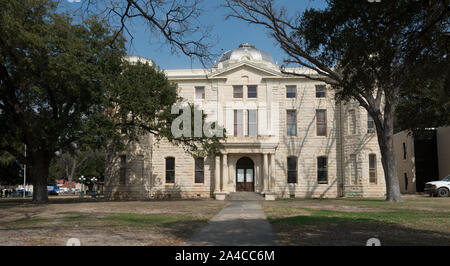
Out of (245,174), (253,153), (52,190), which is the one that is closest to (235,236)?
(253,153)

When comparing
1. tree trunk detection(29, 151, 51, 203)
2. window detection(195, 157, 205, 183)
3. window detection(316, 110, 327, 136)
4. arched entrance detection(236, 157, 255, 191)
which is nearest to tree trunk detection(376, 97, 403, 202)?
window detection(316, 110, 327, 136)

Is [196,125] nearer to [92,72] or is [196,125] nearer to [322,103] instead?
[92,72]

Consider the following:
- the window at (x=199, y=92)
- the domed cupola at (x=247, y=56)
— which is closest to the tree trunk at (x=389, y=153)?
the window at (x=199, y=92)

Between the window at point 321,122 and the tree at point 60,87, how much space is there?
14.9m

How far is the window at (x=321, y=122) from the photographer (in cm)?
3750

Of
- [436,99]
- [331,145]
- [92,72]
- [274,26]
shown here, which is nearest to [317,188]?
[331,145]

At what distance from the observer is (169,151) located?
37.9 meters

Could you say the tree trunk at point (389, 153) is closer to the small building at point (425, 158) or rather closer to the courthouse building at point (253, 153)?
the courthouse building at point (253, 153)

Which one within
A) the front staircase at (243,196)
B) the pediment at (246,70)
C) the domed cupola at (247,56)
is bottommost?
the front staircase at (243,196)

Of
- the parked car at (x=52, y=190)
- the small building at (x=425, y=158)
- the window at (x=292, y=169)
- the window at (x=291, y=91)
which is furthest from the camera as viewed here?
the parked car at (x=52, y=190)

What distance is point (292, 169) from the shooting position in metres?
37.3

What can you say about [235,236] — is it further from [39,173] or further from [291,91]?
[291,91]

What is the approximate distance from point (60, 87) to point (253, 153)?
18164mm

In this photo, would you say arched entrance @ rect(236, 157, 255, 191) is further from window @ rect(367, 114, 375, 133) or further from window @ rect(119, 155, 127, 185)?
window @ rect(367, 114, 375, 133)
